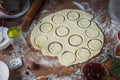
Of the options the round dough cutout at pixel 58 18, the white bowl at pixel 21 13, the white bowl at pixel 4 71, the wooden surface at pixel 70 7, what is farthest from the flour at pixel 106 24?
the white bowl at pixel 4 71

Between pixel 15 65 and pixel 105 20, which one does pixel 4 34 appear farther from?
pixel 105 20

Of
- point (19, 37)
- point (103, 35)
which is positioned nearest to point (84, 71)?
point (103, 35)

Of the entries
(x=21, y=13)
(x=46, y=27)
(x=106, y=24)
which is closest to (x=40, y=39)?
(x=46, y=27)

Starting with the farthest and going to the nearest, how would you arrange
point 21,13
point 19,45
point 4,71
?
point 21,13 → point 19,45 → point 4,71

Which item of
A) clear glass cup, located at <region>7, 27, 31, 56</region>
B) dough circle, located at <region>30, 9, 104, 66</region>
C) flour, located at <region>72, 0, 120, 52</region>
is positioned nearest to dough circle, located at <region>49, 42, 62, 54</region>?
dough circle, located at <region>30, 9, 104, 66</region>

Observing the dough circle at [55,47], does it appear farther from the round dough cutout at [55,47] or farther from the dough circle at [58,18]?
the dough circle at [58,18]

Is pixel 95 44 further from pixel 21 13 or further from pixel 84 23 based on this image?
pixel 21 13

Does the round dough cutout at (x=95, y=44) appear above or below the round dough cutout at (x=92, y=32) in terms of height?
below
